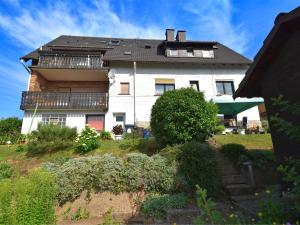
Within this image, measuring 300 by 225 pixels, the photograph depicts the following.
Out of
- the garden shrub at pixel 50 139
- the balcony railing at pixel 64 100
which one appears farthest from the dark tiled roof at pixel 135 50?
the garden shrub at pixel 50 139

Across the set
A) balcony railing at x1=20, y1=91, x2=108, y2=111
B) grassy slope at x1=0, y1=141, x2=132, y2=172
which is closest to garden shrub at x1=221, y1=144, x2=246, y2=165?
grassy slope at x1=0, y1=141, x2=132, y2=172

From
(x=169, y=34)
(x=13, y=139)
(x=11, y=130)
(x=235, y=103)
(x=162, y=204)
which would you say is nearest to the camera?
(x=162, y=204)

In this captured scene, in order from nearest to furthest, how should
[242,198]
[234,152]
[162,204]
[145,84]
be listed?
[162,204] < [242,198] < [234,152] < [145,84]

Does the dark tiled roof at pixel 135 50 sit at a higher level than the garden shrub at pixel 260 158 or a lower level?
higher

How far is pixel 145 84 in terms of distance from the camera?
2034 centimetres

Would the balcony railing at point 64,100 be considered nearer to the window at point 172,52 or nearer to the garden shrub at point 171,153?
the window at point 172,52

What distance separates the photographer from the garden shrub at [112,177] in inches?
306

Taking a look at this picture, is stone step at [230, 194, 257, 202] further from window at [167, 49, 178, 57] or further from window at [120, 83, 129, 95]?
window at [167, 49, 178, 57]

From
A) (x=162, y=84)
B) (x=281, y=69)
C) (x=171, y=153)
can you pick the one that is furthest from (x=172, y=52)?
(x=281, y=69)

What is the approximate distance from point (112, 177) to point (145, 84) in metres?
13.3

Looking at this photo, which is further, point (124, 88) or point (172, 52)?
point (172, 52)

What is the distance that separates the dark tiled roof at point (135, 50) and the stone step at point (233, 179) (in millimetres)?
13637

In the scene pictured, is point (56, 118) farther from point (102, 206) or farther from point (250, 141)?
point (250, 141)

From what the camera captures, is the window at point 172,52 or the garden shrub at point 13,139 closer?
the garden shrub at point 13,139
